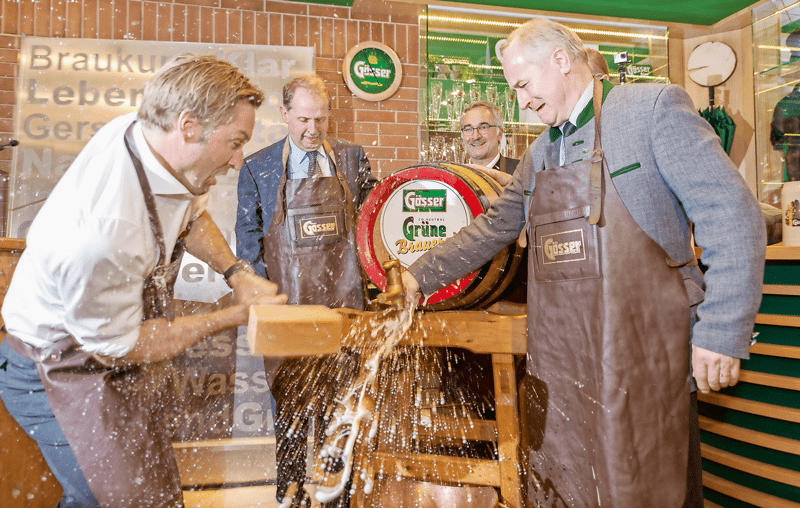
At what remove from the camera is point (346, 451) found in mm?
2166

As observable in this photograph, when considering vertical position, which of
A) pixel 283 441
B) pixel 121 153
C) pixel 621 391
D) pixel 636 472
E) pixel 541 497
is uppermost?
pixel 121 153

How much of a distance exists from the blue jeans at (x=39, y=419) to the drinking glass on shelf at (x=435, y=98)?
313 cm

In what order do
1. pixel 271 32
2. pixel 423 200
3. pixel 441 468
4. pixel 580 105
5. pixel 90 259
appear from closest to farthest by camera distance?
pixel 90 259
pixel 580 105
pixel 441 468
pixel 423 200
pixel 271 32

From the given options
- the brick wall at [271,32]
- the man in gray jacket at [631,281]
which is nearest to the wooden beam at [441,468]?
the man in gray jacket at [631,281]

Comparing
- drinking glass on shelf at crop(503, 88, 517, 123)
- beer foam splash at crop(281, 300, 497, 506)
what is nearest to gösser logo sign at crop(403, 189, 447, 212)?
beer foam splash at crop(281, 300, 497, 506)

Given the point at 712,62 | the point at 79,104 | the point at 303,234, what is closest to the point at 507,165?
the point at 303,234

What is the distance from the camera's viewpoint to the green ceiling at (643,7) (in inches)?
155

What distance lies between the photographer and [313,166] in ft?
7.97

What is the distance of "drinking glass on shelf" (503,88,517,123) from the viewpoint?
4012 millimetres

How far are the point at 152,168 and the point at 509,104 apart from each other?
3.28 metres

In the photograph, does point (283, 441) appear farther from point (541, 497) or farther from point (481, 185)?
point (481, 185)

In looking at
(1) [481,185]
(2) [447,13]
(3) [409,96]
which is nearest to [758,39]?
(2) [447,13]

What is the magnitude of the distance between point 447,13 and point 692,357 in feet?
11.0

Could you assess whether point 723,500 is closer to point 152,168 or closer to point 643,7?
point 152,168
